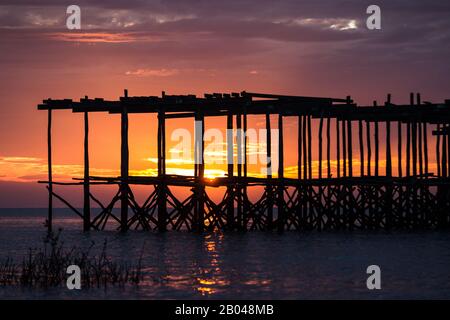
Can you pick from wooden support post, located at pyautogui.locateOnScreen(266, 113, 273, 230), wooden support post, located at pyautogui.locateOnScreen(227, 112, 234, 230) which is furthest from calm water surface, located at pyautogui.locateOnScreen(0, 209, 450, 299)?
wooden support post, located at pyautogui.locateOnScreen(266, 113, 273, 230)

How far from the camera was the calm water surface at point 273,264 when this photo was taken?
24.3 m

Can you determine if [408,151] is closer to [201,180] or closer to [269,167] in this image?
[269,167]

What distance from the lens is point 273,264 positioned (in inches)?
1272

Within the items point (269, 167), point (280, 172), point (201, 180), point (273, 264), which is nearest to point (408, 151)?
point (269, 167)

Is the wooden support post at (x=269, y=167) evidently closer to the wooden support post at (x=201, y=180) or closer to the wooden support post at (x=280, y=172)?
the wooden support post at (x=280, y=172)

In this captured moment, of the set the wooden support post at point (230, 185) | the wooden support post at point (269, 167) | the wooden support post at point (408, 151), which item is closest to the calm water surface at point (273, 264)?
the wooden support post at point (230, 185)

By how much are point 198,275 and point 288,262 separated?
512cm

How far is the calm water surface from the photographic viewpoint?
2427 centimetres

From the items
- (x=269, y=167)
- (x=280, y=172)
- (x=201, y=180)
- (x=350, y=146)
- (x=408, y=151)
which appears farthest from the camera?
(x=408, y=151)

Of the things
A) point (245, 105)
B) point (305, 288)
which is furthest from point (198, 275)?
point (245, 105)

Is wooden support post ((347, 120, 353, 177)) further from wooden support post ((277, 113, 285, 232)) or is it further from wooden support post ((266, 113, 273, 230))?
wooden support post ((277, 113, 285, 232))

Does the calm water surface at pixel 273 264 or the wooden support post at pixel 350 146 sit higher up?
the wooden support post at pixel 350 146

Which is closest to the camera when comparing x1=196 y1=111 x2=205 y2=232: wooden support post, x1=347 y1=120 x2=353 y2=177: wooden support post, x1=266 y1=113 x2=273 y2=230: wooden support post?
x1=196 y1=111 x2=205 y2=232: wooden support post
